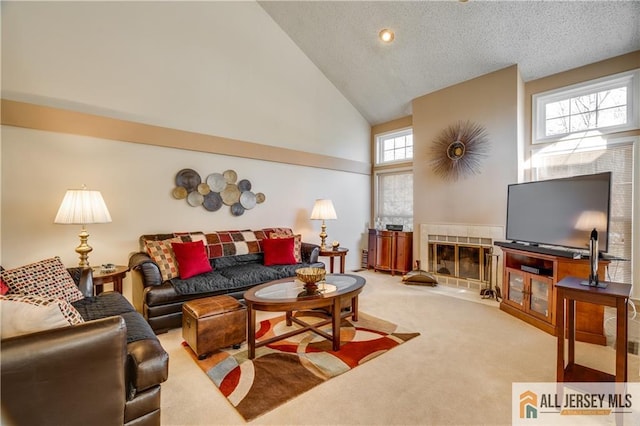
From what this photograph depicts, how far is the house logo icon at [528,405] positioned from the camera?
1.78 meters

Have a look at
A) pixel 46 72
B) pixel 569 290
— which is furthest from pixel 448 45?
pixel 46 72

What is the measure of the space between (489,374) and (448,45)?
4060 mm

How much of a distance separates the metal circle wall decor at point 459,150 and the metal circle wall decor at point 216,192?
305 centimetres

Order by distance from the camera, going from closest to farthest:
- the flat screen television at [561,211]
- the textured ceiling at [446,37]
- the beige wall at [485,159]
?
the flat screen television at [561,211] → the textured ceiling at [446,37] → the beige wall at [485,159]

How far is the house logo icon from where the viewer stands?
1784 mm

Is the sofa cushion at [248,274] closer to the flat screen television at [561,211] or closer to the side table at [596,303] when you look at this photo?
the side table at [596,303]

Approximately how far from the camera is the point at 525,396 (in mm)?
1938

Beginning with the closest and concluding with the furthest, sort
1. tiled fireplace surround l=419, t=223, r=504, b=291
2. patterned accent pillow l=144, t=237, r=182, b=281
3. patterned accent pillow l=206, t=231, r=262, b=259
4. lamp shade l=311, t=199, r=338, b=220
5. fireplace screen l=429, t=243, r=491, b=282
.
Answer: patterned accent pillow l=144, t=237, r=182, b=281 → patterned accent pillow l=206, t=231, r=262, b=259 → tiled fireplace surround l=419, t=223, r=504, b=291 → fireplace screen l=429, t=243, r=491, b=282 → lamp shade l=311, t=199, r=338, b=220

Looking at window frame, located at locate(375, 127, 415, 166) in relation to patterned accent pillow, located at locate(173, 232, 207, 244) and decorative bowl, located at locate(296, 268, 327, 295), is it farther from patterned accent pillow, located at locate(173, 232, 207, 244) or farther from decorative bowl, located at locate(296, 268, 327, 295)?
patterned accent pillow, located at locate(173, 232, 207, 244)

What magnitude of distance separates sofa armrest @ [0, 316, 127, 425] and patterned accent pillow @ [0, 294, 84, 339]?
100 mm

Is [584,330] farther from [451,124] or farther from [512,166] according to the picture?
[451,124]

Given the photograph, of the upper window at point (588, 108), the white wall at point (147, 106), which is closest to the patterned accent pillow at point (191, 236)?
the white wall at point (147, 106)

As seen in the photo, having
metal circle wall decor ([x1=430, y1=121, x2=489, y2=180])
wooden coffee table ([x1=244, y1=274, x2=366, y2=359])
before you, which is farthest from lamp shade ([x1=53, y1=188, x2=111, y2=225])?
metal circle wall decor ([x1=430, y1=121, x2=489, y2=180])

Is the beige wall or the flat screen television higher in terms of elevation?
the beige wall
